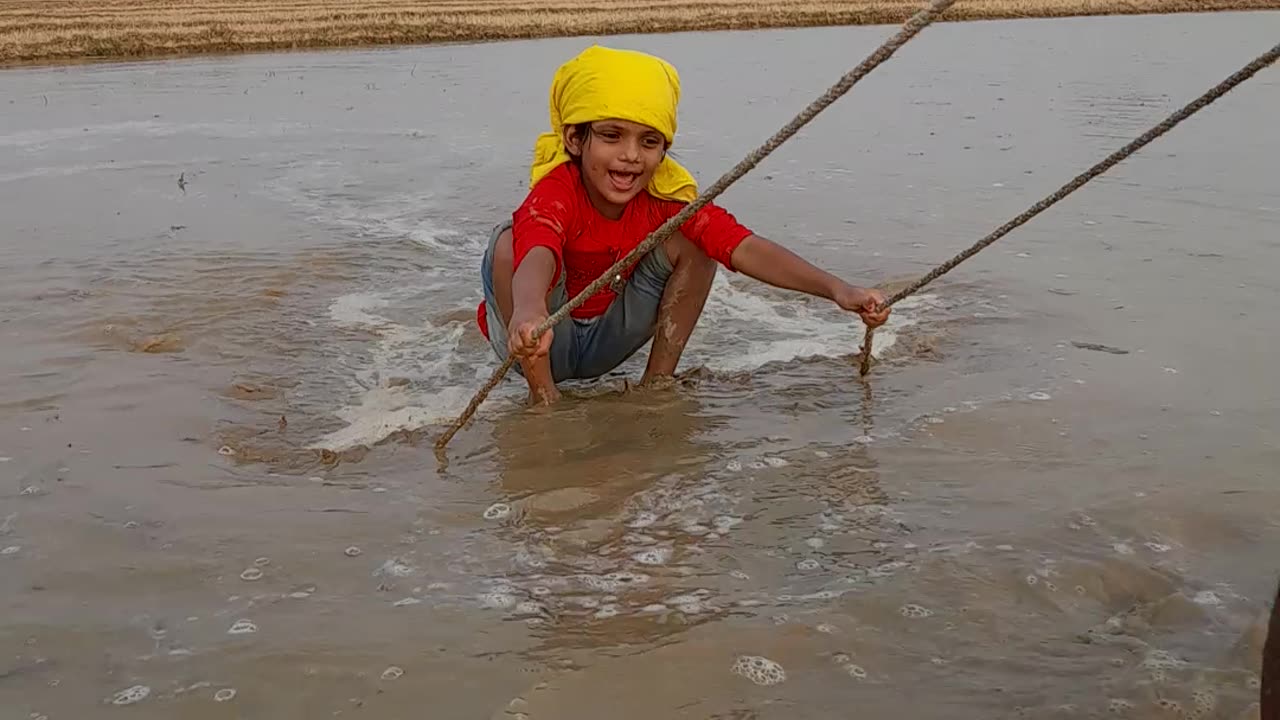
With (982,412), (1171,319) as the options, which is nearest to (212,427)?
(982,412)

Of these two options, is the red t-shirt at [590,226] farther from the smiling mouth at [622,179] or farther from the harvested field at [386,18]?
the harvested field at [386,18]

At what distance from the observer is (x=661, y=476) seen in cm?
312

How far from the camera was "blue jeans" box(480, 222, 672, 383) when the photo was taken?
378 centimetres

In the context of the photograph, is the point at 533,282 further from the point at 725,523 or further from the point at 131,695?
the point at 131,695

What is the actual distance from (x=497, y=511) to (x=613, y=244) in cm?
109

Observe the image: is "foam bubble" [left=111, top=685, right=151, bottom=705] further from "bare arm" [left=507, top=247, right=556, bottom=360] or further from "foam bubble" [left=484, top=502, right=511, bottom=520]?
"bare arm" [left=507, top=247, right=556, bottom=360]

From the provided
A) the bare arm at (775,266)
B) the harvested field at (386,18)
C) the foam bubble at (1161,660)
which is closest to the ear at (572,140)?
the bare arm at (775,266)

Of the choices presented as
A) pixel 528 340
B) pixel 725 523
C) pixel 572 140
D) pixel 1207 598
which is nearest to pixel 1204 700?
pixel 1207 598

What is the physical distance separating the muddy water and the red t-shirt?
1.43ft

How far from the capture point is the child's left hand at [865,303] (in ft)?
10.9

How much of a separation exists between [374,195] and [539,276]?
468 cm

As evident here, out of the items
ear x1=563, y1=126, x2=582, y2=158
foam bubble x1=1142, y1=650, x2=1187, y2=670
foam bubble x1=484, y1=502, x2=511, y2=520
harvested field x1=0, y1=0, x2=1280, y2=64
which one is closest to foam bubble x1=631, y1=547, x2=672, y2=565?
foam bubble x1=484, y1=502, x2=511, y2=520

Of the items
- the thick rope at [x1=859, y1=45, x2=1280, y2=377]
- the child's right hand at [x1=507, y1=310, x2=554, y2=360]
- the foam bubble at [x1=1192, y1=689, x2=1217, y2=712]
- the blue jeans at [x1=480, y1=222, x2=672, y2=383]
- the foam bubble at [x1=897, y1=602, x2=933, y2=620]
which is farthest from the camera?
the blue jeans at [x1=480, y1=222, x2=672, y2=383]

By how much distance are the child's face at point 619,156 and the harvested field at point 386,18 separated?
1706 cm
